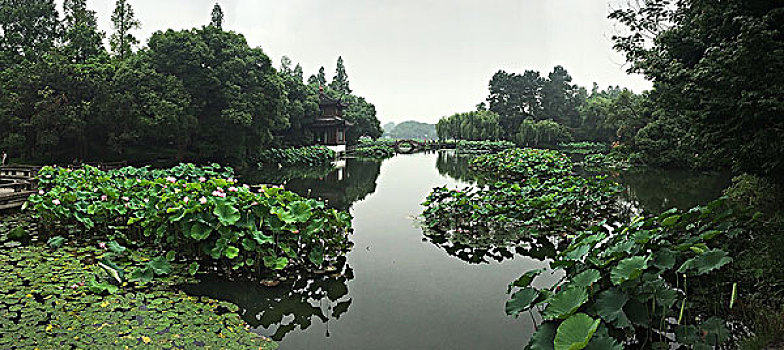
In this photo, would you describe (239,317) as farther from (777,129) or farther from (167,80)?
(167,80)

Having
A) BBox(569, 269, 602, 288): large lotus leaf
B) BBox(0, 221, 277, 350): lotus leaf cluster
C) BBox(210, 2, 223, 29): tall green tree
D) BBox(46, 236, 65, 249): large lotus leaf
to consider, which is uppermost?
BBox(210, 2, 223, 29): tall green tree

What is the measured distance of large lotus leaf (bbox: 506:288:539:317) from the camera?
309 cm

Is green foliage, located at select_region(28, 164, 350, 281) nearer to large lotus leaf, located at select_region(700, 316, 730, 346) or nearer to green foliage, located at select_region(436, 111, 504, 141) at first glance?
large lotus leaf, located at select_region(700, 316, 730, 346)

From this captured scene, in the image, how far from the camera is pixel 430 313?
4.20 metres

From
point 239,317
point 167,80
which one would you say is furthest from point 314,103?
point 239,317

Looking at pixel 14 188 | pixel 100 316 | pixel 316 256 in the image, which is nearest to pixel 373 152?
pixel 14 188

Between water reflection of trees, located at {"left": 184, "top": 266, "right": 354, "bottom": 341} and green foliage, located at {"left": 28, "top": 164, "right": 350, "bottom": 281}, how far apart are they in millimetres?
236

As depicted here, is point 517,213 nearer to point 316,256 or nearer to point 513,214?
point 513,214

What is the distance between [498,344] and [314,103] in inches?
1118

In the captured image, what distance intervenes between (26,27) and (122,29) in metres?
3.72

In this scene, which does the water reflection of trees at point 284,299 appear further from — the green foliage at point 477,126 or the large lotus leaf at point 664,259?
the green foliage at point 477,126

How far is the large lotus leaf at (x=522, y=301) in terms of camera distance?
3.09m

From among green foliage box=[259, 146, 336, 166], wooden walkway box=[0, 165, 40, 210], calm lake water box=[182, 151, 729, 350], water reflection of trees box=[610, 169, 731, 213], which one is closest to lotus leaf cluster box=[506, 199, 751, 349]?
calm lake water box=[182, 151, 729, 350]

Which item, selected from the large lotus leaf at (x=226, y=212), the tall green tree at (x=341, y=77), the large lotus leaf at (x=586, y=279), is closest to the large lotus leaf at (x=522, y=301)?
the large lotus leaf at (x=586, y=279)
